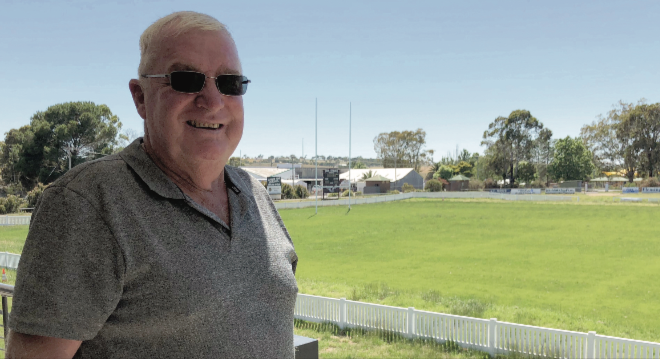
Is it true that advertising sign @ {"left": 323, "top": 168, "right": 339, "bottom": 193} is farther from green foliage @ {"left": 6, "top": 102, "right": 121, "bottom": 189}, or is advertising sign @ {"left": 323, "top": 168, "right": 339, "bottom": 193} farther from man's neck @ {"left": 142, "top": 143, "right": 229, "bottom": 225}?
man's neck @ {"left": 142, "top": 143, "right": 229, "bottom": 225}

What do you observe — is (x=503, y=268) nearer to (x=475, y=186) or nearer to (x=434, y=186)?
(x=434, y=186)

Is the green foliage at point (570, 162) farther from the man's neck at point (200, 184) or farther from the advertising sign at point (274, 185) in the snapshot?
the man's neck at point (200, 184)

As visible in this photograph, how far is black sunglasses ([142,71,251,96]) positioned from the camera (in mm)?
971

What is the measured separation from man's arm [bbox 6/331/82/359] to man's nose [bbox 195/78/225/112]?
0.49 metres

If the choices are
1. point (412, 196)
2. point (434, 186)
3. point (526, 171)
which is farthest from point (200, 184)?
point (526, 171)

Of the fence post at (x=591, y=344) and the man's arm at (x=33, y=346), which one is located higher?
the man's arm at (x=33, y=346)

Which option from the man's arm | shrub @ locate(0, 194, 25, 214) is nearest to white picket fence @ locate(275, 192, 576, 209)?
shrub @ locate(0, 194, 25, 214)

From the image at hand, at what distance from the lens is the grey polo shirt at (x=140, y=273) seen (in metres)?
0.78

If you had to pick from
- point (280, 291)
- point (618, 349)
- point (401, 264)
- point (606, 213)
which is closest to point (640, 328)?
point (618, 349)

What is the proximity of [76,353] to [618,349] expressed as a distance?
6993 mm

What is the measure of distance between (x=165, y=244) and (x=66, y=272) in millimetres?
169

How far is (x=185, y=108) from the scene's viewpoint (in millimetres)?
979

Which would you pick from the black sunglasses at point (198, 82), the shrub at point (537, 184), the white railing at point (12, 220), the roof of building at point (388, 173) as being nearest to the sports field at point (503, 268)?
the black sunglasses at point (198, 82)

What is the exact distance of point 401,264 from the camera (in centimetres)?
1409
